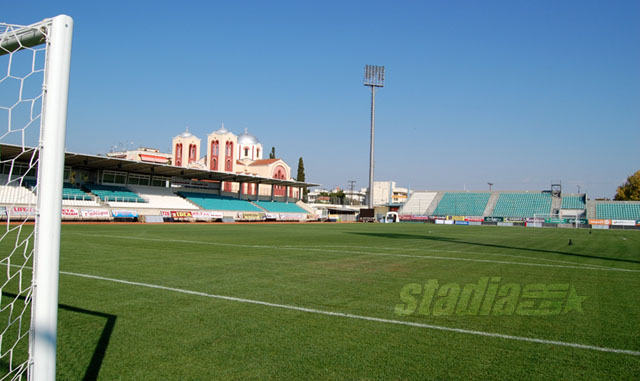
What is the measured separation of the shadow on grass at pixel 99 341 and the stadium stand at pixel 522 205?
2770 inches

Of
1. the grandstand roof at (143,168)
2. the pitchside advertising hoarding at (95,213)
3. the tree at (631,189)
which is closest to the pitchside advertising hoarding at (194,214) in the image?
the grandstand roof at (143,168)

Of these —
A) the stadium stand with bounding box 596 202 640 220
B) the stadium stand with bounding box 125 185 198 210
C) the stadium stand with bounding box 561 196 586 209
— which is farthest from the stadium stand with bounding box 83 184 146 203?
the stadium stand with bounding box 596 202 640 220

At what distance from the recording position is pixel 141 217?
39.8 meters

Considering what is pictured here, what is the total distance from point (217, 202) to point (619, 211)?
2165 inches

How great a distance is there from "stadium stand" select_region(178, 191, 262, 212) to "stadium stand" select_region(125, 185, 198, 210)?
1.58m

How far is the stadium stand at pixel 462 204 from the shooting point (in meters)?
71.8

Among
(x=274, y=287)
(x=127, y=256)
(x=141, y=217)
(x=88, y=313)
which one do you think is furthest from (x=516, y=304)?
(x=141, y=217)

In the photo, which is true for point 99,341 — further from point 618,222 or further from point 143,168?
point 618,222

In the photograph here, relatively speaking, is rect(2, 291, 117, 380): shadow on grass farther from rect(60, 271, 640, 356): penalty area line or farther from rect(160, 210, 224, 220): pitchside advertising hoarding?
rect(160, 210, 224, 220): pitchside advertising hoarding

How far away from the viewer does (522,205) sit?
69.9 metres

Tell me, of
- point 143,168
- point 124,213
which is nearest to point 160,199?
point 143,168

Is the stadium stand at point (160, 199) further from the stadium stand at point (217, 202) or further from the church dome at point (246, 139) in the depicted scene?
the church dome at point (246, 139)

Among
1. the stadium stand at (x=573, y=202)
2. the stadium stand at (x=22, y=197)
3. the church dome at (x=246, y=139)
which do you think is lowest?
the stadium stand at (x=22, y=197)

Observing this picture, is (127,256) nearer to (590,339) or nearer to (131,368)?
(131,368)
